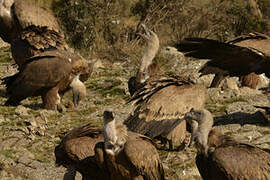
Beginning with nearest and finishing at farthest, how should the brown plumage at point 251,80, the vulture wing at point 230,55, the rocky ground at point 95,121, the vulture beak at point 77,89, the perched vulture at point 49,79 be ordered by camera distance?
the rocky ground at point 95,121 < the vulture wing at point 230,55 < the perched vulture at point 49,79 < the vulture beak at point 77,89 < the brown plumage at point 251,80

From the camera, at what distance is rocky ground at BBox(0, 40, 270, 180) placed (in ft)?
25.4

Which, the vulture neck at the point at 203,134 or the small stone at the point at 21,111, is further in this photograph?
the small stone at the point at 21,111

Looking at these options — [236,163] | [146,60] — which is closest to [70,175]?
[236,163]

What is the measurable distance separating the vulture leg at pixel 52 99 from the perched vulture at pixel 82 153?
359 cm

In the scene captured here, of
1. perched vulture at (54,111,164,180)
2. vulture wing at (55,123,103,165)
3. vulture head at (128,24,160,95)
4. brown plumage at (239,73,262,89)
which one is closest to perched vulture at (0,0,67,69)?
vulture head at (128,24,160,95)

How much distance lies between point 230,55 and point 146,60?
59.0 inches

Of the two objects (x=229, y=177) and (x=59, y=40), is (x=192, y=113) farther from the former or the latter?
(x=59, y=40)

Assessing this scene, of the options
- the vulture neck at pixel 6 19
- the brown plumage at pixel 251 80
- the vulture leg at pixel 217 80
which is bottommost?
the brown plumage at pixel 251 80

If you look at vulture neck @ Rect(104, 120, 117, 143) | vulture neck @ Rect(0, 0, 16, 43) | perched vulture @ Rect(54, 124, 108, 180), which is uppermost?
vulture neck @ Rect(104, 120, 117, 143)

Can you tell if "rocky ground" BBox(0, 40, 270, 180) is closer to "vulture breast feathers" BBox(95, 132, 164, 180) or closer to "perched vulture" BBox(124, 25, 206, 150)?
"perched vulture" BBox(124, 25, 206, 150)

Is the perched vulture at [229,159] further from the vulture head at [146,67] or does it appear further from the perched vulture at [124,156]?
the vulture head at [146,67]

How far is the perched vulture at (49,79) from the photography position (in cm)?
1033

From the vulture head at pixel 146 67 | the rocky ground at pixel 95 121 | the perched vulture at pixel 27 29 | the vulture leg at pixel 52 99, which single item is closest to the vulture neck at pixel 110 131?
the rocky ground at pixel 95 121

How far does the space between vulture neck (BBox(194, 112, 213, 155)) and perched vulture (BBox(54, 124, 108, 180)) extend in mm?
1021
